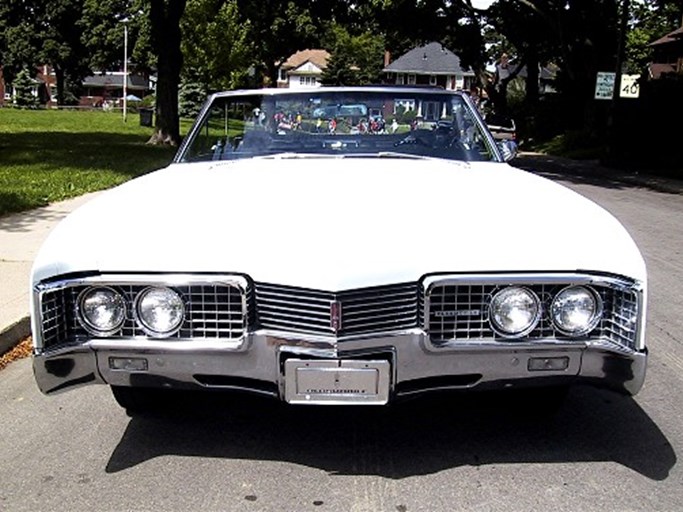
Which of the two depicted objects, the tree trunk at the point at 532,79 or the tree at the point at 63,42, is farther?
the tree at the point at 63,42

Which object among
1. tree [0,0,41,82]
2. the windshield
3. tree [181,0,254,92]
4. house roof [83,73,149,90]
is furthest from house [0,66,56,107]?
the windshield

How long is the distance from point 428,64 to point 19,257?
78.7m

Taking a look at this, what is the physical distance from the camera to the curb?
510 centimetres

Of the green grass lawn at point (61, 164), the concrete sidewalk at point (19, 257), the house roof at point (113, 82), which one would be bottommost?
the concrete sidewalk at point (19, 257)

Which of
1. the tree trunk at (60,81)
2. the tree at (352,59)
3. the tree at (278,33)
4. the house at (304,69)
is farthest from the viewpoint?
the house at (304,69)

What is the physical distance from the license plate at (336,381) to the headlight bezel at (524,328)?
45 centimetres

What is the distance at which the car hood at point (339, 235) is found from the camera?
2.97 meters

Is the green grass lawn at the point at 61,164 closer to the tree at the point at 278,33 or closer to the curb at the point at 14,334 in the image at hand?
the curb at the point at 14,334

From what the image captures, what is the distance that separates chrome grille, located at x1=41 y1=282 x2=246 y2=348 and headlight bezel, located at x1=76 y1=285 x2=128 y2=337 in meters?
0.01

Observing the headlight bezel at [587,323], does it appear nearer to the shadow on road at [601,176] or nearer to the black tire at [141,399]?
the black tire at [141,399]

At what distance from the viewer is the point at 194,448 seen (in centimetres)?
360

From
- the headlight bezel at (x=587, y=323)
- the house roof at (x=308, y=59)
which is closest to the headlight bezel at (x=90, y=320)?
the headlight bezel at (x=587, y=323)

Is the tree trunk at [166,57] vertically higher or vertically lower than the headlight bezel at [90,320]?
higher

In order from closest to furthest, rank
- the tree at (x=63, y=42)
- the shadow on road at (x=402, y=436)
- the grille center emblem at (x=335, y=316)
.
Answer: the grille center emblem at (x=335, y=316)
the shadow on road at (x=402, y=436)
the tree at (x=63, y=42)
